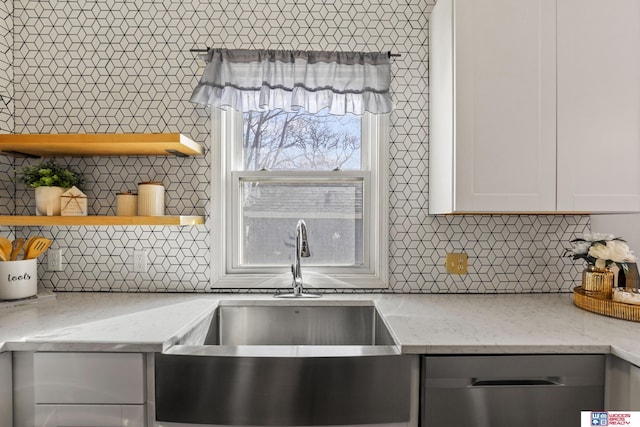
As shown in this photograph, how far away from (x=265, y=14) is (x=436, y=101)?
95cm

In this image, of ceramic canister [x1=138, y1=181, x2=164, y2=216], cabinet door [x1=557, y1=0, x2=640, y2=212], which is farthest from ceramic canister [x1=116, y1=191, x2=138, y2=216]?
cabinet door [x1=557, y1=0, x2=640, y2=212]

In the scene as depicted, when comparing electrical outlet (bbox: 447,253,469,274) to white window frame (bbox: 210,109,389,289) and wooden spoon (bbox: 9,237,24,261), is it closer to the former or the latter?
white window frame (bbox: 210,109,389,289)

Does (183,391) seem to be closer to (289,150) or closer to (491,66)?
(289,150)

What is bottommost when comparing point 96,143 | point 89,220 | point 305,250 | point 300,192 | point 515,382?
point 515,382

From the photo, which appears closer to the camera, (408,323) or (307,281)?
(408,323)

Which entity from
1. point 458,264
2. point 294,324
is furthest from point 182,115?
point 458,264

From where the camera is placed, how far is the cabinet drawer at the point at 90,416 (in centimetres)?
121

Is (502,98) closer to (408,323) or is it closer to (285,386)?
(408,323)

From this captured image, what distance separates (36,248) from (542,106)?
2.29 m

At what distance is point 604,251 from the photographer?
1567 mm

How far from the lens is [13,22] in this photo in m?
1.90

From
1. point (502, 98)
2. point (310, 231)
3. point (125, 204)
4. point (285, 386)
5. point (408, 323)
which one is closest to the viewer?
point (285, 386)

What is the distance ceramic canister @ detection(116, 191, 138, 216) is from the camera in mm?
1756

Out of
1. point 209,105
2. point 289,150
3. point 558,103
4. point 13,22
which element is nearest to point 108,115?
point 209,105
